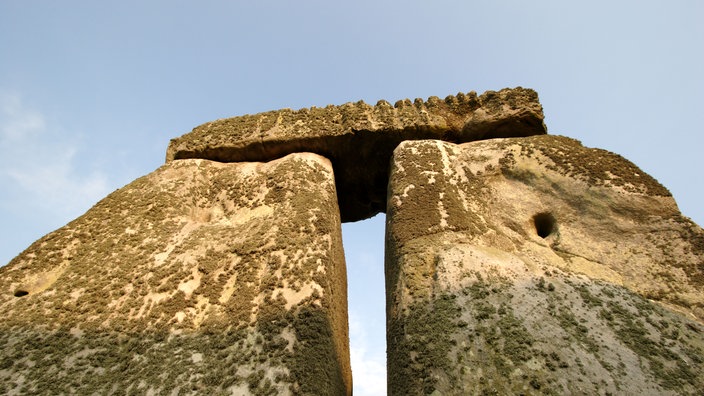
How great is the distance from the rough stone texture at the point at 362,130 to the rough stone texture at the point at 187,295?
0.49m

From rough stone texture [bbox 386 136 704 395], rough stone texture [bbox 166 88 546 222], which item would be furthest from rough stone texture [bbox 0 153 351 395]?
rough stone texture [bbox 386 136 704 395]

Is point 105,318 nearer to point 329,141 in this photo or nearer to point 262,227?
point 262,227

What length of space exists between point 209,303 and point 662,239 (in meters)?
3.55

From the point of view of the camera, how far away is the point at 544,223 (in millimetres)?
4188

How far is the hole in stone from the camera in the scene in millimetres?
4121

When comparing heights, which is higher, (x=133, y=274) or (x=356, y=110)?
(x=356, y=110)

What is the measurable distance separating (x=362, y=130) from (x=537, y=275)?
8.48 ft

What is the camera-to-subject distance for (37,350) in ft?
10.9

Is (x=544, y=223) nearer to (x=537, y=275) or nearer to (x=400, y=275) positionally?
(x=537, y=275)

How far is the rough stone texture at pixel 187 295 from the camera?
3104mm

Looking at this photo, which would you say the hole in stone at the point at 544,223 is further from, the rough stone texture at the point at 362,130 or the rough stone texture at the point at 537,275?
the rough stone texture at the point at 362,130

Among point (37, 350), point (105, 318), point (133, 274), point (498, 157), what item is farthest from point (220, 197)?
point (498, 157)

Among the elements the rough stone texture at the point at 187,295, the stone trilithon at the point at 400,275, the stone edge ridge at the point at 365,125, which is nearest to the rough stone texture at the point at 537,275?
the stone trilithon at the point at 400,275

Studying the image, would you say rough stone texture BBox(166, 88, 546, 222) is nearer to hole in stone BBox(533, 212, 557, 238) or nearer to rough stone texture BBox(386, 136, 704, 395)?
rough stone texture BBox(386, 136, 704, 395)
